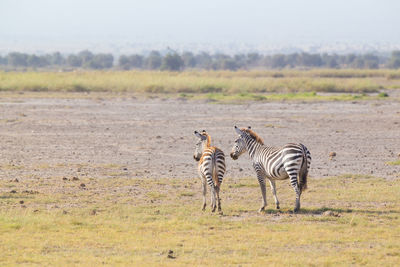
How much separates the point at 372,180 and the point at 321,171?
157 centimetres

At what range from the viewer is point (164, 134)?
76.0ft

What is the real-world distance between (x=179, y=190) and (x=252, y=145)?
238cm

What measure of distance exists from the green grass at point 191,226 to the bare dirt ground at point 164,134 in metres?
2.15

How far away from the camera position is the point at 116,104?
34719 mm

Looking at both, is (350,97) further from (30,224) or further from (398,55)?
(398,55)

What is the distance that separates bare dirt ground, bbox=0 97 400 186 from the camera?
16.4 meters

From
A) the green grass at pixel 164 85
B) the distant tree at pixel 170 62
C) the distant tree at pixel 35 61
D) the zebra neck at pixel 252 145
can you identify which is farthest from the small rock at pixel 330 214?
the distant tree at pixel 35 61

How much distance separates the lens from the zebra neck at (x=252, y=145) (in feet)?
38.4

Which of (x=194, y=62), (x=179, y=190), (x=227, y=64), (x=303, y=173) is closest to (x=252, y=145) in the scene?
(x=303, y=173)

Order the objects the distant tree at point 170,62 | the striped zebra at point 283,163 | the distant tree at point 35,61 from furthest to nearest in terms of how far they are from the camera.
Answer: the distant tree at point 35,61, the distant tree at point 170,62, the striped zebra at point 283,163

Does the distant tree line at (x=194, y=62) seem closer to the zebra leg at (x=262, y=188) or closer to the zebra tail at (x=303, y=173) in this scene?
the zebra leg at (x=262, y=188)

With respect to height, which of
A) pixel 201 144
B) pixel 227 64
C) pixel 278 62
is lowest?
pixel 201 144

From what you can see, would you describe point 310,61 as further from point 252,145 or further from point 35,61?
point 252,145

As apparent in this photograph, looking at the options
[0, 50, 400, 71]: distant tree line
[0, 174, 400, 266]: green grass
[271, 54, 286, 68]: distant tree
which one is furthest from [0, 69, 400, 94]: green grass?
[271, 54, 286, 68]: distant tree
